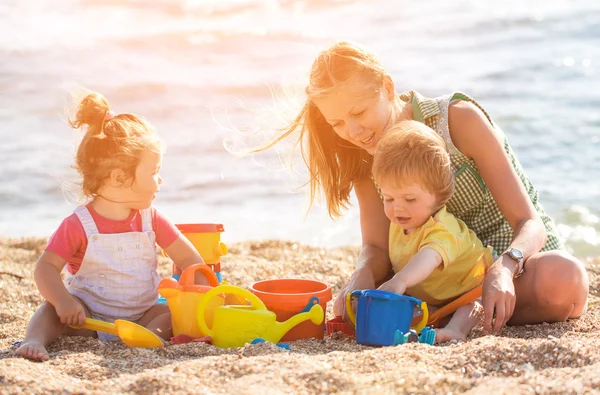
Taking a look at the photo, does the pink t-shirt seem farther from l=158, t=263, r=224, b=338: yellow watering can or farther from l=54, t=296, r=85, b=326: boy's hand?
l=158, t=263, r=224, b=338: yellow watering can

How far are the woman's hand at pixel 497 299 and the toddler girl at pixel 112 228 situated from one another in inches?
48.6

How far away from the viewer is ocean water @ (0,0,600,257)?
22.0 ft

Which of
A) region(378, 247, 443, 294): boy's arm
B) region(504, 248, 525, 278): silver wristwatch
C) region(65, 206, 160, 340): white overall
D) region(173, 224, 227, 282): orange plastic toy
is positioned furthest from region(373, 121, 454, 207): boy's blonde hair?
region(65, 206, 160, 340): white overall

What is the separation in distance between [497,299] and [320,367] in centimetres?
82

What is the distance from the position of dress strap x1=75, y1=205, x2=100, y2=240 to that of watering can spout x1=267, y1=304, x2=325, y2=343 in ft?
2.93

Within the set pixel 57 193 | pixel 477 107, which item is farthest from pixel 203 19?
pixel 477 107

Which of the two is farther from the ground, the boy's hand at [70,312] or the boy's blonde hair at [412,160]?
the boy's blonde hair at [412,160]

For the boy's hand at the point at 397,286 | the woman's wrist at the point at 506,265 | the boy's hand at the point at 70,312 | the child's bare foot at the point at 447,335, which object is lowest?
the child's bare foot at the point at 447,335

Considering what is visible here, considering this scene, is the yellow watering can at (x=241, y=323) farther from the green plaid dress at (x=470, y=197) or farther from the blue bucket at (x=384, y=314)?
the green plaid dress at (x=470, y=197)

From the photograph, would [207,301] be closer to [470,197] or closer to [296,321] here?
[296,321]

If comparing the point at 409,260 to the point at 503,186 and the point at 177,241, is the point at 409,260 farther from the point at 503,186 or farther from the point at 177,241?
the point at 177,241

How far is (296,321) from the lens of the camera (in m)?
2.84

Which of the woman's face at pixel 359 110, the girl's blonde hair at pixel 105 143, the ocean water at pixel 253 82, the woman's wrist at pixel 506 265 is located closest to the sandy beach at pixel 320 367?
the woman's wrist at pixel 506 265

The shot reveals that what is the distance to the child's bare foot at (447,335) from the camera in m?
2.79
